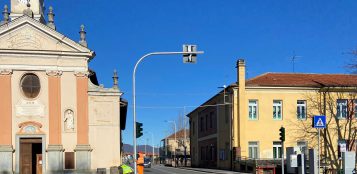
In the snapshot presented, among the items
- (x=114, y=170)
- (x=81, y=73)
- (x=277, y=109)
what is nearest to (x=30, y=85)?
(x=81, y=73)

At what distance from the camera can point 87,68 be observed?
107ft

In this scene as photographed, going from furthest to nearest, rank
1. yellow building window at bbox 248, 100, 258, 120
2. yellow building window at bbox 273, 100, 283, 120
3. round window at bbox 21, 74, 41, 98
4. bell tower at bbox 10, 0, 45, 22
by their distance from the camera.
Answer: yellow building window at bbox 273, 100, 283, 120, yellow building window at bbox 248, 100, 258, 120, bell tower at bbox 10, 0, 45, 22, round window at bbox 21, 74, 41, 98

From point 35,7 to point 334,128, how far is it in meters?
27.4

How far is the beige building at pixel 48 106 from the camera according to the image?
3136 cm

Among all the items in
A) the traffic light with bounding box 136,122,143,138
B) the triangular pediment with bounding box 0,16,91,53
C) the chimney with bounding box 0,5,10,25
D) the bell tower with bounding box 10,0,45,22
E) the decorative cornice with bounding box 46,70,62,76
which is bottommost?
the traffic light with bounding box 136,122,143,138

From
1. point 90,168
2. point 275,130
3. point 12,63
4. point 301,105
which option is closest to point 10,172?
point 90,168

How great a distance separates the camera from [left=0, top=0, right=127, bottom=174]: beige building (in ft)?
103

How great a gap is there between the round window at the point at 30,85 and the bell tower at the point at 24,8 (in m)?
4.81

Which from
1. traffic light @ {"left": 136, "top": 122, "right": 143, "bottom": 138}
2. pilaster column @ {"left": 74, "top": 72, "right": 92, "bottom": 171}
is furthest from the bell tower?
traffic light @ {"left": 136, "top": 122, "right": 143, "bottom": 138}

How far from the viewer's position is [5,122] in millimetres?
31188

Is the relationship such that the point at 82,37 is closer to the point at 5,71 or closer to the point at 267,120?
the point at 5,71

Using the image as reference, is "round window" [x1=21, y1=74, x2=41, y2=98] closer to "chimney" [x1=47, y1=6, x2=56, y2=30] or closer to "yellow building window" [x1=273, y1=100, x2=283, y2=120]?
"chimney" [x1=47, y1=6, x2=56, y2=30]

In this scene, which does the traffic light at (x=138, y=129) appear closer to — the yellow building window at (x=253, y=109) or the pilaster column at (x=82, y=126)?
the pilaster column at (x=82, y=126)

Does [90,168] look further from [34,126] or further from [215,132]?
[215,132]
